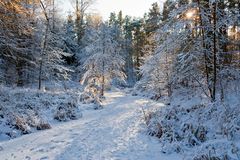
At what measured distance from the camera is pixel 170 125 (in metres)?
9.10

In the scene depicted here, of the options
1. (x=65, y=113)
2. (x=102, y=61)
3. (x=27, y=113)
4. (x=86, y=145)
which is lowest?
(x=86, y=145)

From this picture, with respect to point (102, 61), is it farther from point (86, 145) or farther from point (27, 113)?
point (86, 145)

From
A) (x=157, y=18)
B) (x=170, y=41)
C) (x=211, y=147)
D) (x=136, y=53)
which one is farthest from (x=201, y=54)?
(x=136, y=53)

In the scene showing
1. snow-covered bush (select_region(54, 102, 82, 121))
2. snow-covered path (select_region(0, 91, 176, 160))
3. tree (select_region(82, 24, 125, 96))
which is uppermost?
tree (select_region(82, 24, 125, 96))

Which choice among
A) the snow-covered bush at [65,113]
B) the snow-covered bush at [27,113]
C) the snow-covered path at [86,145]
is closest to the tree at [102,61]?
the snow-covered bush at [27,113]

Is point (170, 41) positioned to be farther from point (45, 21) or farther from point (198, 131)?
point (45, 21)

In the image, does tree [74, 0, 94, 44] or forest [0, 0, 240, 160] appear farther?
tree [74, 0, 94, 44]

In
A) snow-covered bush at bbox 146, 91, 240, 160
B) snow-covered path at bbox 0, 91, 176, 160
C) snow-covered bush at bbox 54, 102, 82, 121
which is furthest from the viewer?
snow-covered bush at bbox 54, 102, 82, 121

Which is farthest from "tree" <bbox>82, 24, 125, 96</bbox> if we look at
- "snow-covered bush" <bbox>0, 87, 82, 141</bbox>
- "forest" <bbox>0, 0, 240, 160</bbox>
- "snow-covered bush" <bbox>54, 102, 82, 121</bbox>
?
"snow-covered bush" <bbox>54, 102, 82, 121</bbox>

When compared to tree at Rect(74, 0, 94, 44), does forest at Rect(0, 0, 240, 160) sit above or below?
below

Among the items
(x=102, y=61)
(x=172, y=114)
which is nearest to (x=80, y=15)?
(x=102, y=61)

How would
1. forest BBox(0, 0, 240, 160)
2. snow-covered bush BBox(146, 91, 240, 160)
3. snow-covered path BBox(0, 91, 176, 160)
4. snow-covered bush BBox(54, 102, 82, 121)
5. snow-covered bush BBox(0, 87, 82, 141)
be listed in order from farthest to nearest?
snow-covered bush BBox(54, 102, 82, 121) < snow-covered bush BBox(0, 87, 82, 141) < forest BBox(0, 0, 240, 160) < snow-covered path BBox(0, 91, 176, 160) < snow-covered bush BBox(146, 91, 240, 160)

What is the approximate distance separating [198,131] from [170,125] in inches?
51.1

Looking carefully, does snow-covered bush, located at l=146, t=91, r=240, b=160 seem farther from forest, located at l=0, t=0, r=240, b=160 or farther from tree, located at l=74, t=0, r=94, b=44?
tree, located at l=74, t=0, r=94, b=44
